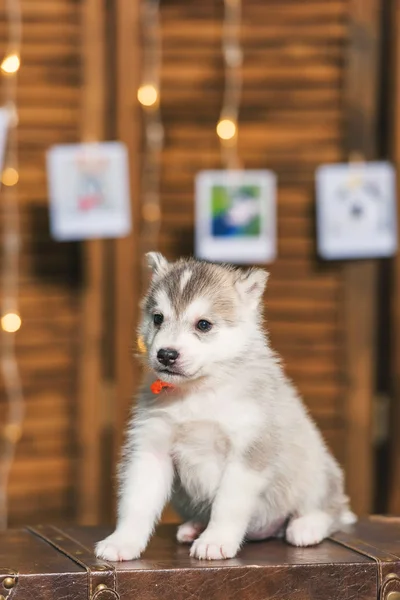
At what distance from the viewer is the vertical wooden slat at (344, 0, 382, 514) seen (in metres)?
2.94

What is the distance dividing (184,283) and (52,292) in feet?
4.07

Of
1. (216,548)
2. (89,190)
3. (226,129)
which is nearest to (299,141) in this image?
(226,129)

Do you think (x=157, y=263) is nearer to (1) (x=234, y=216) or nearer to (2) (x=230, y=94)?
(1) (x=234, y=216)

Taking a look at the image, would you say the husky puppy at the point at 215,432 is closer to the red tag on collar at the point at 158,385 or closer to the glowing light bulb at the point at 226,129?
the red tag on collar at the point at 158,385

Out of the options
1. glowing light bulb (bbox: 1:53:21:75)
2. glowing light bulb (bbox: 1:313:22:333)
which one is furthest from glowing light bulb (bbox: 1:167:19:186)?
glowing light bulb (bbox: 1:313:22:333)

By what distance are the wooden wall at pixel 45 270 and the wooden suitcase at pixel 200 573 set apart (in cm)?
114

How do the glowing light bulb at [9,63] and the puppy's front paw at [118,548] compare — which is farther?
the glowing light bulb at [9,63]

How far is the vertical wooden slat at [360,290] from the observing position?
116 inches

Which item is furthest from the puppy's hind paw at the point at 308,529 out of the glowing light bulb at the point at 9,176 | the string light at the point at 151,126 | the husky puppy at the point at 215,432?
the glowing light bulb at the point at 9,176

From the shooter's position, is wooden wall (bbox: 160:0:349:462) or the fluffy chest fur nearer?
the fluffy chest fur

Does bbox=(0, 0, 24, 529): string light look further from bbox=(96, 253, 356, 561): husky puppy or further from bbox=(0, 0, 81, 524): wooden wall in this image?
bbox=(96, 253, 356, 561): husky puppy

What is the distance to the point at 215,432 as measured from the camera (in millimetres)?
1682

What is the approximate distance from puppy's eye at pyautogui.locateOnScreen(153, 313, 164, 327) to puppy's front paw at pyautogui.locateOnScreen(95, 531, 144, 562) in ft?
1.15

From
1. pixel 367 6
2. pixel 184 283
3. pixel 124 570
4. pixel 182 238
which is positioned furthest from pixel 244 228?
pixel 124 570
